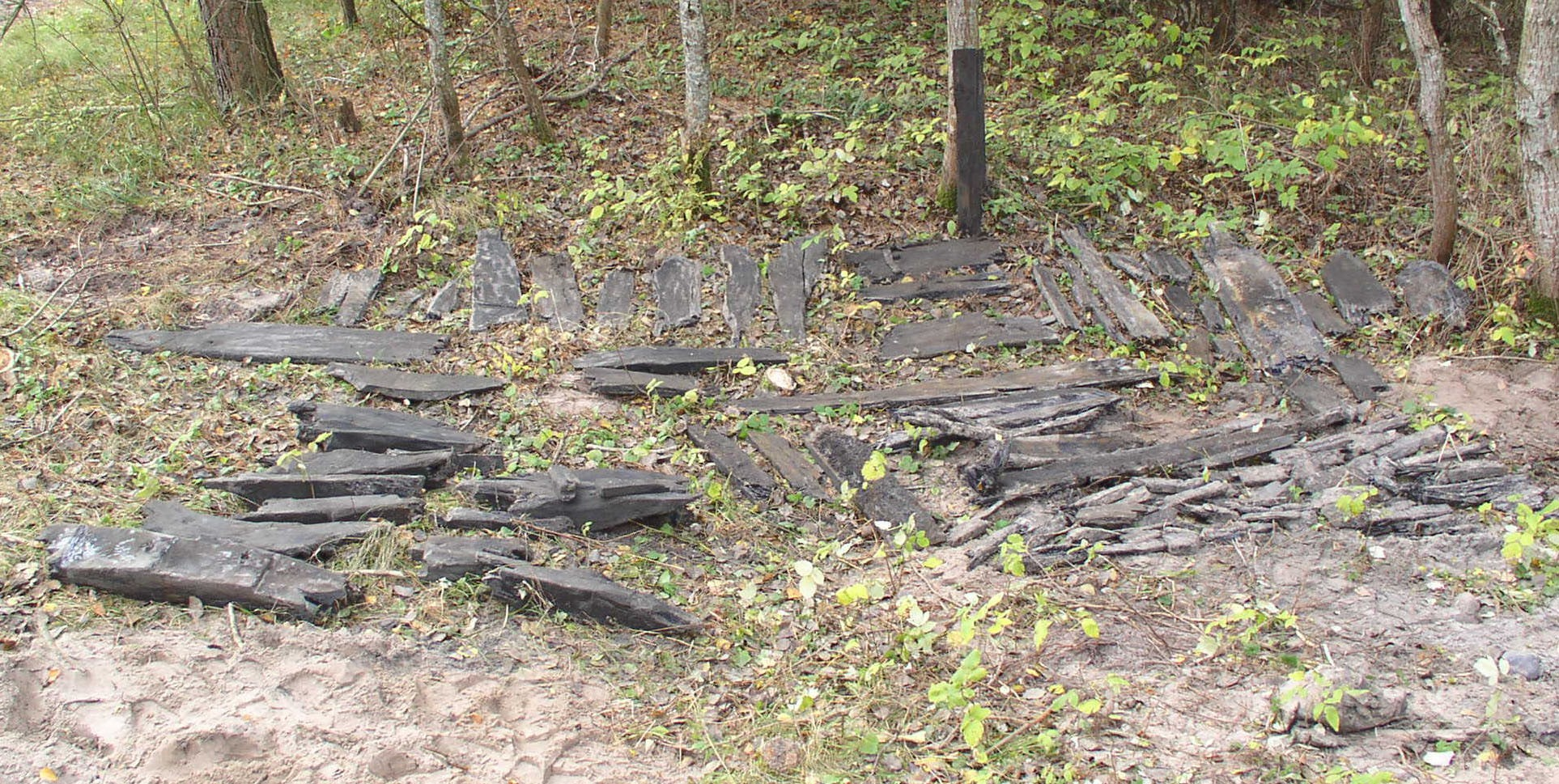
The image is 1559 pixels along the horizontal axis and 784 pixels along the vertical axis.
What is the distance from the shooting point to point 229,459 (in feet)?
18.1

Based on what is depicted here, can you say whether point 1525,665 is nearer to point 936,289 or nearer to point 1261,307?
point 1261,307

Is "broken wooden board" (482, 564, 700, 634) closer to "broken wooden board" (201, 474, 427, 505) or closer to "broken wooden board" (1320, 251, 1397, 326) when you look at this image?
"broken wooden board" (201, 474, 427, 505)

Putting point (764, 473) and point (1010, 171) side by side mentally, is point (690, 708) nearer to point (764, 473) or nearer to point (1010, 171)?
point (764, 473)

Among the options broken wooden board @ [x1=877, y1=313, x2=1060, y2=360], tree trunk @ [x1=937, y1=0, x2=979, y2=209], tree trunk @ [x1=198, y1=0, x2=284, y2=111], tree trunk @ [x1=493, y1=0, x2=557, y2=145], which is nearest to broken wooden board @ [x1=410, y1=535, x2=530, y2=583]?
broken wooden board @ [x1=877, y1=313, x2=1060, y2=360]

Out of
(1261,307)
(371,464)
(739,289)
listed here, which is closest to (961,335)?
(739,289)

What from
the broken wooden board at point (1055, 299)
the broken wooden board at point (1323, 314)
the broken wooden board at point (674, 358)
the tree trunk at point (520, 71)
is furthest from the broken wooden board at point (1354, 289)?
the tree trunk at point (520, 71)

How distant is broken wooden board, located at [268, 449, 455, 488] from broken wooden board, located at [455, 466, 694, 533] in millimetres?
251

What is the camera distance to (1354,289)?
7.11 m

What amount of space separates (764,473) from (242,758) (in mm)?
2989

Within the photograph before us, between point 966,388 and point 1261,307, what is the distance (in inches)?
92.9

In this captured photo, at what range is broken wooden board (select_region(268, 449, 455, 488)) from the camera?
530 cm

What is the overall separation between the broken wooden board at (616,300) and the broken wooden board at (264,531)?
2.76 metres

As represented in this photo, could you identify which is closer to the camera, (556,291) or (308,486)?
(308,486)

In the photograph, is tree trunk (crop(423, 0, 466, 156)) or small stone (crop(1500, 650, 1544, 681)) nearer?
small stone (crop(1500, 650, 1544, 681))
